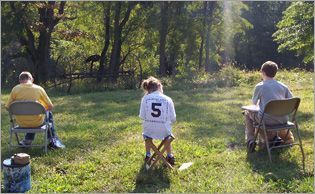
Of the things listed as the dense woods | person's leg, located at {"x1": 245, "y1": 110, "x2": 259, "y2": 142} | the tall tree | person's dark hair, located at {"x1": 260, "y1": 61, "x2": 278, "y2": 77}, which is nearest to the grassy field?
person's leg, located at {"x1": 245, "y1": 110, "x2": 259, "y2": 142}

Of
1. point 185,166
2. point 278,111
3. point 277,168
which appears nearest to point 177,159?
point 185,166

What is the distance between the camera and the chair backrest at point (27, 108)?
7066 mm

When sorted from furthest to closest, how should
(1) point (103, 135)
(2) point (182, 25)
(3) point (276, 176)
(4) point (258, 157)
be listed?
(2) point (182, 25), (1) point (103, 135), (4) point (258, 157), (3) point (276, 176)

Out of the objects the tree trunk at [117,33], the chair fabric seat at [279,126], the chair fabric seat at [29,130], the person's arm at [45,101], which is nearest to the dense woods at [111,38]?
the tree trunk at [117,33]

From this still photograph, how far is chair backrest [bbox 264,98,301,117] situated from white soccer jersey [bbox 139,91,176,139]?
1.37 m

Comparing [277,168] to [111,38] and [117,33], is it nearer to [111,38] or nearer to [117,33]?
[117,33]

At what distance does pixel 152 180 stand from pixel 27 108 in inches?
104

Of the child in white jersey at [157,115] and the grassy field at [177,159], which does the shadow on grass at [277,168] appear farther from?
the child in white jersey at [157,115]

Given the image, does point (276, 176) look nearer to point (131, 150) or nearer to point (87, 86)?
point (131, 150)

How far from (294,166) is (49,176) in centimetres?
345

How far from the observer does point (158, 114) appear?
611cm

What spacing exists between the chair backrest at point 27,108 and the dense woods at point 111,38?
12.4 meters

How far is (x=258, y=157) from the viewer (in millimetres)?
6539

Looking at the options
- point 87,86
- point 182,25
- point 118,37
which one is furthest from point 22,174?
point 182,25
